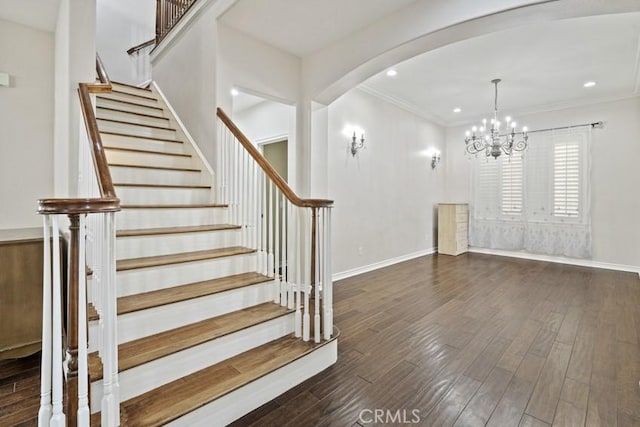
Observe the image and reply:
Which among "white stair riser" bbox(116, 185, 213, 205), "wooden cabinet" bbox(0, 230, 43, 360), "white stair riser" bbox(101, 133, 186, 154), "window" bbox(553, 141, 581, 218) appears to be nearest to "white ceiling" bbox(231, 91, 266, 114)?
"white stair riser" bbox(101, 133, 186, 154)

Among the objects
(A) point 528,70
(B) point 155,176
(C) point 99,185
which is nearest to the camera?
(C) point 99,185

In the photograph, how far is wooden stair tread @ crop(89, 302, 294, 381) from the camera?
1616 mm

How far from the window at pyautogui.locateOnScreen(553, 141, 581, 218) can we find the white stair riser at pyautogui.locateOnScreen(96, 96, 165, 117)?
275 inches

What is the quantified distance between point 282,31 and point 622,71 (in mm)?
4749

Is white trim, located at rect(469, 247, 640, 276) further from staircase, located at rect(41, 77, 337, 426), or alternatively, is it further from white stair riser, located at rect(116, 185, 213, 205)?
white stair riser, located at rect(116, 185, 213, 205)

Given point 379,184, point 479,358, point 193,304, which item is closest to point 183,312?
point 193,304

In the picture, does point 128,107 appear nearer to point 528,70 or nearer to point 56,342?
point 56,342

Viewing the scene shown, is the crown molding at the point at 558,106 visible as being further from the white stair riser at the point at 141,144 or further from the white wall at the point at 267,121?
the white stair riser at the point at 141,144

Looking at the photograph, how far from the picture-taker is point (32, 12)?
2703 mm

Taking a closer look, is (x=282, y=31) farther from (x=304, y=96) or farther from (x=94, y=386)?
(x=94, y=386)

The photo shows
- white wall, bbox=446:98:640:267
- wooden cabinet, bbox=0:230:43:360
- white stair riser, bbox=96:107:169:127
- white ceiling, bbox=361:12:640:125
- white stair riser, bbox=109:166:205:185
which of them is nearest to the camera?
wooden cabinet, bbox=0:230:43:360

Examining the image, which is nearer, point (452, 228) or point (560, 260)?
point (560, 260)

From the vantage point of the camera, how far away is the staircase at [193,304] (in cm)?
160

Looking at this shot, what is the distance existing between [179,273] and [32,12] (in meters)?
2.73
